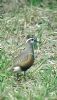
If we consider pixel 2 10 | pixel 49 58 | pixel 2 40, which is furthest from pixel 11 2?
pixel 49 58

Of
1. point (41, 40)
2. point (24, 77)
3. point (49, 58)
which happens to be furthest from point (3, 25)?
point (24, 77)

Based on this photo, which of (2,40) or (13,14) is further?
(13,14)

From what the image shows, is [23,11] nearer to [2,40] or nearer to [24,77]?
[2,40]

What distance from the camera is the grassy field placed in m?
8.39

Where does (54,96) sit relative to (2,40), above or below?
above

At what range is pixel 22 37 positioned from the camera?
11930 mm

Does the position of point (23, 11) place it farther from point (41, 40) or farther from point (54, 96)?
point (54, 96)

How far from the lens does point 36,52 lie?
36.3 ft

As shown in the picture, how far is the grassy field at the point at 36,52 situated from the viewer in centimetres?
839

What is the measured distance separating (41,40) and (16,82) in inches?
99.8

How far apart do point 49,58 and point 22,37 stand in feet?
4.50

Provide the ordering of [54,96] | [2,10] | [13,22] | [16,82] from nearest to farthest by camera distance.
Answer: [54,96]
[16,82]
[13,22]
[2,10]

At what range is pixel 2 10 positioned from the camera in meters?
13.3

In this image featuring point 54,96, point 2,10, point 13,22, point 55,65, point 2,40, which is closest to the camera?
point 54,96
